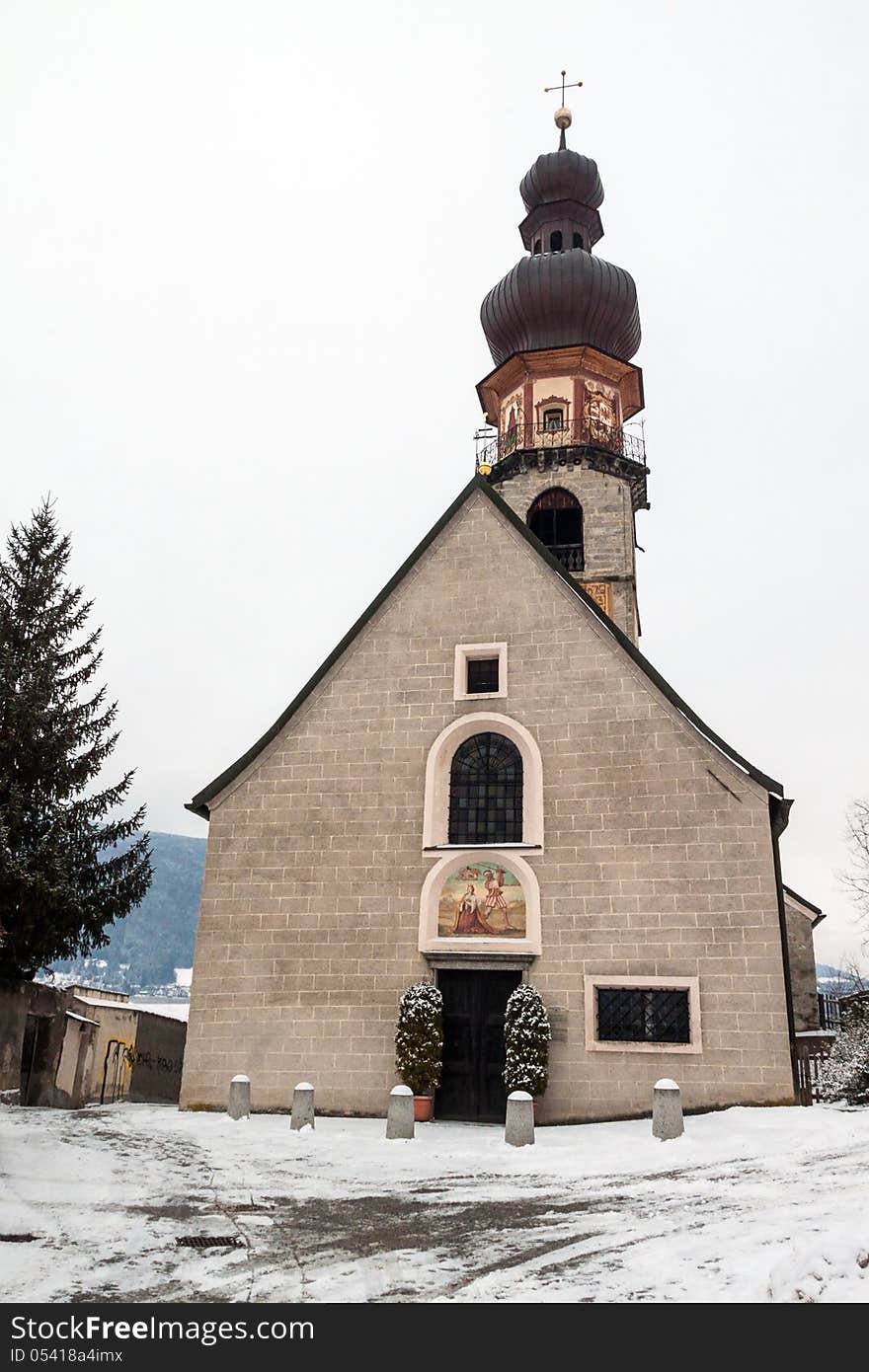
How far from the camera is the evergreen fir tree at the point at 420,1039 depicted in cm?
1620

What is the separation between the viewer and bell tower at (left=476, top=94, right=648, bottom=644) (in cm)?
3419

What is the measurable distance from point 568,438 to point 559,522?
2.86m

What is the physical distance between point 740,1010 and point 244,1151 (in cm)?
786

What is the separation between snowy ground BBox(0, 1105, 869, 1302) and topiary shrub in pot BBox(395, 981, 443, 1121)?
106 cm

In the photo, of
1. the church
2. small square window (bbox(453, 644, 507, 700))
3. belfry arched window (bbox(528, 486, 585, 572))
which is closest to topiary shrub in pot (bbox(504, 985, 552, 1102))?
the church

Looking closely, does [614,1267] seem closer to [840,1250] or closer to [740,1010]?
[840,1250]

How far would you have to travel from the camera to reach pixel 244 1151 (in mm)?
12945

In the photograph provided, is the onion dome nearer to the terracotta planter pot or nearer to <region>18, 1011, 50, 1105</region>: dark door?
<region>18, 1011, 50, 1105</region>: dark door

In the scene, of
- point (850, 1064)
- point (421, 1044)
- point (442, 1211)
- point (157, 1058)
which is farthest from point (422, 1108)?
point (157, 1058)

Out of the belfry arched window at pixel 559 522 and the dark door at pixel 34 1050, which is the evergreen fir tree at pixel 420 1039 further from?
the belfry arched window at pixel 559 522

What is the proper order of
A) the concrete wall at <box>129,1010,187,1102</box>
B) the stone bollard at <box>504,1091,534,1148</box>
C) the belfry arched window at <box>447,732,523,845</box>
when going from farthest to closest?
the concrete wall at <box>129,1010,187,1102</box>, the belfry arched window at <box>447,732,523,845</box>, the stone bollard at <box>504,1091,534,1148</box>

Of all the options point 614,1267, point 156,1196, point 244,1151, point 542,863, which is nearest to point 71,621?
point 542,863

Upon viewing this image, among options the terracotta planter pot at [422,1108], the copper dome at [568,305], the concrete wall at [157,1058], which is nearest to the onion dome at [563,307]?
the copper dome at [568,305]

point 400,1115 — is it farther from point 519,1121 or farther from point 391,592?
point 391,592
